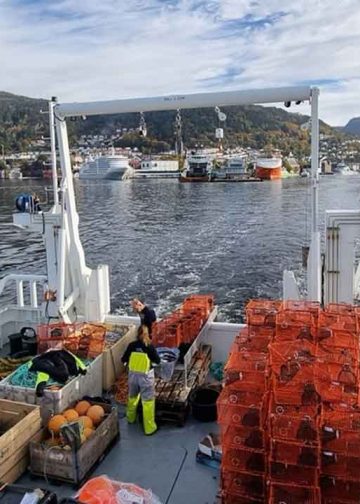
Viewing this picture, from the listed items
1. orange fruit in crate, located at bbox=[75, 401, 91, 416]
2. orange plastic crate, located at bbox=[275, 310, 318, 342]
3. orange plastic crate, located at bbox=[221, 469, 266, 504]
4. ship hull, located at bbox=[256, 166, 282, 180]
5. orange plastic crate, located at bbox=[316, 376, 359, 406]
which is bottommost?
orange plastic crate, located at bbox=[221, 469, 266, 504]

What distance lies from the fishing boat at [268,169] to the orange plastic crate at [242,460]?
251ft

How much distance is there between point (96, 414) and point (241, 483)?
1.76 m

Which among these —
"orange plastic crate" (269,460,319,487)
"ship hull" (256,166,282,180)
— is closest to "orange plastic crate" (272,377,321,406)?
"orange plastic crate" (269,460,319,487)

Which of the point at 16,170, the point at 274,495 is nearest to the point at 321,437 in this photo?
the point at 274,495

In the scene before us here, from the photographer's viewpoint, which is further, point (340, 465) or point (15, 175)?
point (15, 175)

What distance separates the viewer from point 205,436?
5410 mm

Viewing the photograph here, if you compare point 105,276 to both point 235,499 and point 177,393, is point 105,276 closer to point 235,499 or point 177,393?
point 177,393

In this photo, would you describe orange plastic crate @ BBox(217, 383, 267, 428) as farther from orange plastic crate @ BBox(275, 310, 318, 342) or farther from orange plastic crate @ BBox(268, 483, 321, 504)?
orange plastic crate @ BBox(275, 310, 318, 342)

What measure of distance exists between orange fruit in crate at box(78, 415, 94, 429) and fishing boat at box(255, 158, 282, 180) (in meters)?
75.8

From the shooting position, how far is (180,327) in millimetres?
7000

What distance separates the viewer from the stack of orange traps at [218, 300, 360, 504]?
3.86m

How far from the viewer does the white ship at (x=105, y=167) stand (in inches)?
3477

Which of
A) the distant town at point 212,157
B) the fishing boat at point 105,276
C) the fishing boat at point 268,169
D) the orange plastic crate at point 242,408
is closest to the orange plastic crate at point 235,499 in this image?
the orange plastic crate at point 242,408

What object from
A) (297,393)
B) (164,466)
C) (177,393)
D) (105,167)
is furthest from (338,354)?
(105,167)
